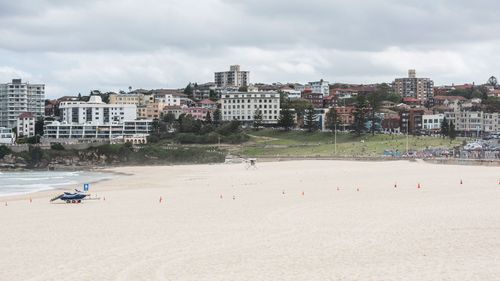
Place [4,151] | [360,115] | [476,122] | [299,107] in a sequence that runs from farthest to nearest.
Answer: [299,107] < [476,122] < [360,115] < [4,151]

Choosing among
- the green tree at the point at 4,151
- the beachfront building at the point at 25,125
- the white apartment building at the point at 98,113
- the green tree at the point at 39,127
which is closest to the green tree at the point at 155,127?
the white apartment building at the point at 98,113

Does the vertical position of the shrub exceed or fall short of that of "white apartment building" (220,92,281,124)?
it falls short

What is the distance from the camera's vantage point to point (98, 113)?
144250 mm

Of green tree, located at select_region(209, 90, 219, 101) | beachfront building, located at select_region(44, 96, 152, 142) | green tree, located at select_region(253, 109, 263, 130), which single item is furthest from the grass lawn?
green tree, located at select_region(209, 90, 219, 101)

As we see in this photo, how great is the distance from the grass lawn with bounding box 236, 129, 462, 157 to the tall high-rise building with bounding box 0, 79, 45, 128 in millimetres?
75283

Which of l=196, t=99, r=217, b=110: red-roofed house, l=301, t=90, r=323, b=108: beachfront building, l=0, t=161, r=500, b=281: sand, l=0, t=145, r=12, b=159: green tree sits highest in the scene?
l=301, t=90, r=323, b=108: beachfront building

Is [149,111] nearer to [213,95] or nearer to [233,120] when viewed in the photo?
[233,120]

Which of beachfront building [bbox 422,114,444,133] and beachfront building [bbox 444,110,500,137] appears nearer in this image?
beachfront building [bbox 444,110,500,137]

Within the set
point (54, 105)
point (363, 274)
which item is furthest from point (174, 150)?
point (54, 105)

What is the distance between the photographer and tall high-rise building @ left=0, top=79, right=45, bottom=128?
16550 cm

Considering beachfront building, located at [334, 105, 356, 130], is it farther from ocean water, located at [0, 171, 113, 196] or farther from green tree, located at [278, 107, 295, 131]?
ocean water, located at [0, 171, 113, 196]

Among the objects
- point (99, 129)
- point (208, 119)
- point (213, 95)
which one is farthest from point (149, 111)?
point (213, 95)

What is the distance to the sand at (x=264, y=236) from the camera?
53.3ft

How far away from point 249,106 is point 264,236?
394 ft
